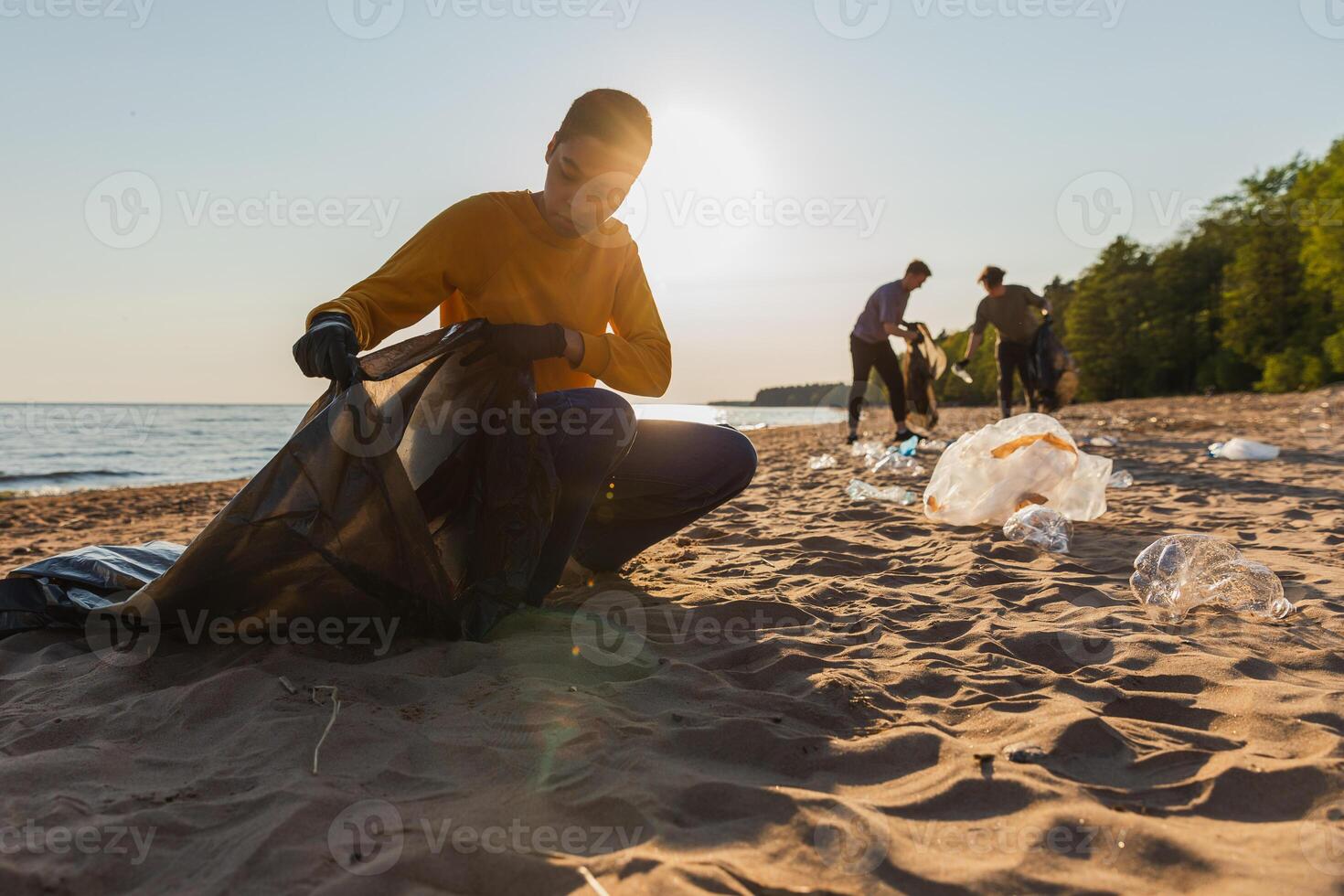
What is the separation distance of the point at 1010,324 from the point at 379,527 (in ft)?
26.7

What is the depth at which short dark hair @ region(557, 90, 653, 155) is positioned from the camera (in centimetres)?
221

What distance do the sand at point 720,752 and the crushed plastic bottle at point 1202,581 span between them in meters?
0.06

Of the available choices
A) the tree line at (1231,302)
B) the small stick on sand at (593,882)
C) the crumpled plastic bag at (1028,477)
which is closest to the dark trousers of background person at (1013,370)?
the crumpled plastic bag at (1028,477)

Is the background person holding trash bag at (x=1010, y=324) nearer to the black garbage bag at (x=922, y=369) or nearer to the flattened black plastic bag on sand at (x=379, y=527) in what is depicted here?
the black garbage bag at (x=922, y=369)

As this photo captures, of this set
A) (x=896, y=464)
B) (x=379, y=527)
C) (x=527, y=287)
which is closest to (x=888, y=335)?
(x=896, y=464)

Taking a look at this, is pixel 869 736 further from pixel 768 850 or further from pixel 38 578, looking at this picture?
pixel 38 578

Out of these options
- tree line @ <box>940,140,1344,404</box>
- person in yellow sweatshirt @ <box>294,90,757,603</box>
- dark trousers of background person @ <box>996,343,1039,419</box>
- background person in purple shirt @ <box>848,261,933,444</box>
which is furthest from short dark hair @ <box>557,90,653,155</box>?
tree line @ <box>940,140,1344,404</box>

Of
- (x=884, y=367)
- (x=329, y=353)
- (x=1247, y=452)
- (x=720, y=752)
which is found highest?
(x=884, y=367)

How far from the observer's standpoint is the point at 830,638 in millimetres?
2193

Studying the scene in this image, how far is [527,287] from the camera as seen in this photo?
246 cm

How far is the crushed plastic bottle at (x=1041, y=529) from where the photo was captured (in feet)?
10.6

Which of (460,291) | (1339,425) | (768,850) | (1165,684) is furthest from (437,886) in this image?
(1339,425)

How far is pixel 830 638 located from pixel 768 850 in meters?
1.08

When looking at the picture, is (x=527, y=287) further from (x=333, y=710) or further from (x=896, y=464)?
(x=896, y=464)
